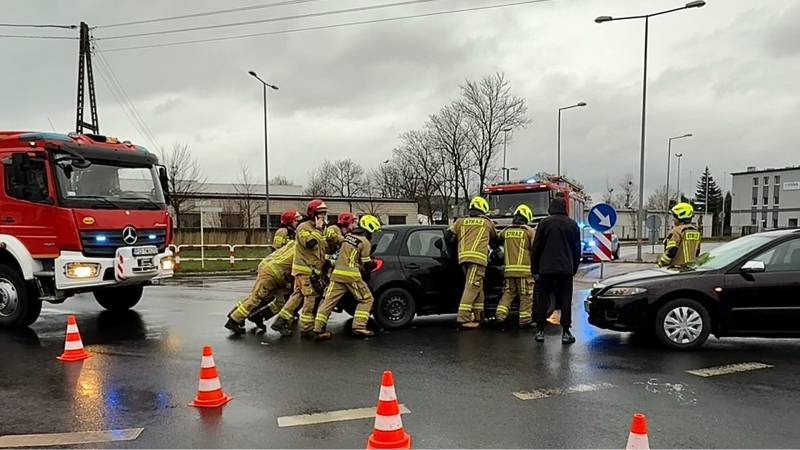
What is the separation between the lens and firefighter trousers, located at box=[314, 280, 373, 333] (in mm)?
7648

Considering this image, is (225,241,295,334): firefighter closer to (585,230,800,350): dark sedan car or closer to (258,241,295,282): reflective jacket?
(258,241,295,282): reflective jacket

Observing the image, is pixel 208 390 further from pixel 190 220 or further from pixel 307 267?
pixel 190 220

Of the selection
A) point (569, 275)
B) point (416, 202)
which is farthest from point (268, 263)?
point (416, 202)

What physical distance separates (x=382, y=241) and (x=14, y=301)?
222 inches

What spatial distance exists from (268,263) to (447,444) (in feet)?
16.0

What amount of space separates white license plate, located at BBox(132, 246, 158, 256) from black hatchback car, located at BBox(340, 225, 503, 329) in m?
3.36

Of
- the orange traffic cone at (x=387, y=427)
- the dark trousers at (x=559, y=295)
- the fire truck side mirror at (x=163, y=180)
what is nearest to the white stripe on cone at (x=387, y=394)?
the orange traffic cone at (x=387, y=427)

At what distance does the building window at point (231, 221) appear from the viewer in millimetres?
45744

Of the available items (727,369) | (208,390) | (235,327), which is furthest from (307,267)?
(727,369)

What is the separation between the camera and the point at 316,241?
7.60 m

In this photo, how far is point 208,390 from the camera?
4.95 m

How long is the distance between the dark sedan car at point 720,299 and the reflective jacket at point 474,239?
1.80 meters

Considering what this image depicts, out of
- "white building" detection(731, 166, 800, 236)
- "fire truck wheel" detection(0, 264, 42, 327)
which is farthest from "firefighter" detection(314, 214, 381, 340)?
"white building" detection(731, 166, 800, 236)

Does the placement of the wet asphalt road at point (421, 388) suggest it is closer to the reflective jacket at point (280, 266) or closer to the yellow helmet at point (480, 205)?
the reflective jacket at point (280, 266)
